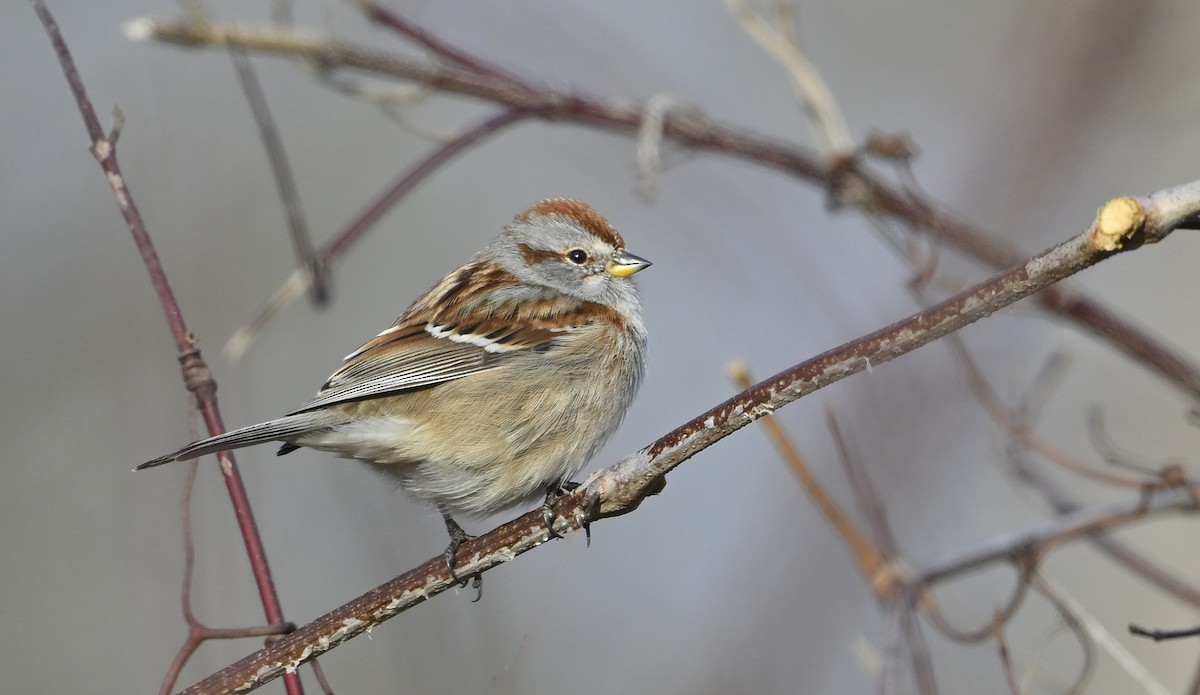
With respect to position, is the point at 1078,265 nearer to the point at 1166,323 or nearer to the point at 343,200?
the point at 1166,323

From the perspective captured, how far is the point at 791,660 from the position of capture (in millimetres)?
5113

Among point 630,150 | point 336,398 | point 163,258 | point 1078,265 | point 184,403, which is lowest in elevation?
point 1078,265

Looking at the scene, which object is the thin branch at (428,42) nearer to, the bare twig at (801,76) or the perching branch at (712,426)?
the bare twig at (801,76)

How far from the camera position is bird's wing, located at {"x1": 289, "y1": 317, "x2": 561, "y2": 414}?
3260 mm

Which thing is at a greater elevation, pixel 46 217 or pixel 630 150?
pixel 46 217

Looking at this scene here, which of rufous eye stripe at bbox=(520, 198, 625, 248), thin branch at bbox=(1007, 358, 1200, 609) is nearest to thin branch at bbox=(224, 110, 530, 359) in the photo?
rufous eye stripe at bbox=(520, 198, 625, 248)

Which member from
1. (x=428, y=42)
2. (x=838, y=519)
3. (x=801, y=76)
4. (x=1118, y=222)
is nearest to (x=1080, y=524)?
(x=838, y=519)

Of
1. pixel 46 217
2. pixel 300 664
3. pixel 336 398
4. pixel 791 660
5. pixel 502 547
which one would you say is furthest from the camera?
pixel 46 217

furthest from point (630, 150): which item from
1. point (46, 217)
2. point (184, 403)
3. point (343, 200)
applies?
point (46, 217)

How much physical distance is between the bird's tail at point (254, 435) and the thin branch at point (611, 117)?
1.26m

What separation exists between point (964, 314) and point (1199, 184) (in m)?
0.37

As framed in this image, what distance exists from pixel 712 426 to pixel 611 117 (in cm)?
209

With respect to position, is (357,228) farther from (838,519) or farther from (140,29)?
A: (838,519)

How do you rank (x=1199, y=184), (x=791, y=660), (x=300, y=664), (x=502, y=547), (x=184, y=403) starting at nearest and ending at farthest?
(x=1199, y=184), (x=300, y=664), (x=502, y=547), (x=184, y=403), (x=791, y=660)
